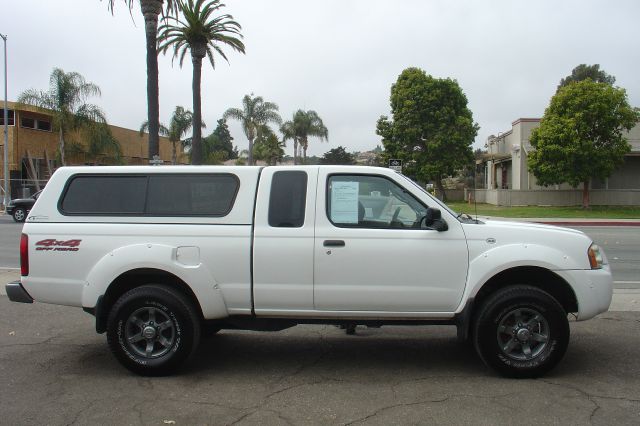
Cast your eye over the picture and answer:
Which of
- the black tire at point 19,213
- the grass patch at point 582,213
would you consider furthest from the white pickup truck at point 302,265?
the grass patch at point 582,213

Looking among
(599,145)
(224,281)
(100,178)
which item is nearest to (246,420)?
(224,281)

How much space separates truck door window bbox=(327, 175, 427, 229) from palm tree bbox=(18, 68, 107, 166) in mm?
33853

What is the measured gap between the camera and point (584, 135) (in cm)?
3042

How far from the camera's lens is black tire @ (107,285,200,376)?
16.4ft

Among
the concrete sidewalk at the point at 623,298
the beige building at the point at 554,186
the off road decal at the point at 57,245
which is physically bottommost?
the concrete sidewalk at the point at 623,298

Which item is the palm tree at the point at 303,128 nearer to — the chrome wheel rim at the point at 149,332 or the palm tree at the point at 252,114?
the palm tree at the point at 252,114

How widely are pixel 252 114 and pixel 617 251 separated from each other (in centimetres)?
3603

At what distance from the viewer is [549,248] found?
496 cm

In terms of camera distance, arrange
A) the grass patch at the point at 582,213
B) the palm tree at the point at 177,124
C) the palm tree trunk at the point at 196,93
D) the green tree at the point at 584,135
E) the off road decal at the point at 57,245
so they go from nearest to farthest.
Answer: the off road decal at the point at 57,245
the palm tree trunk at the point at 196,93
the grass patch at the point at 582,213
the green tree at the point at 584,135
the palm tree at the point at 177,124

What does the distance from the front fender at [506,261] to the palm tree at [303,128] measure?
2138 inches

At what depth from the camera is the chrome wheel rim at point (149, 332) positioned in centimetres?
504

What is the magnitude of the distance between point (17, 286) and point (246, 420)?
8.97 feet

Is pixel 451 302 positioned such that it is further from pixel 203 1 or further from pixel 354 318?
pixel 203 1

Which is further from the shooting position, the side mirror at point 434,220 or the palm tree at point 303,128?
the palm tree at point 303,128
